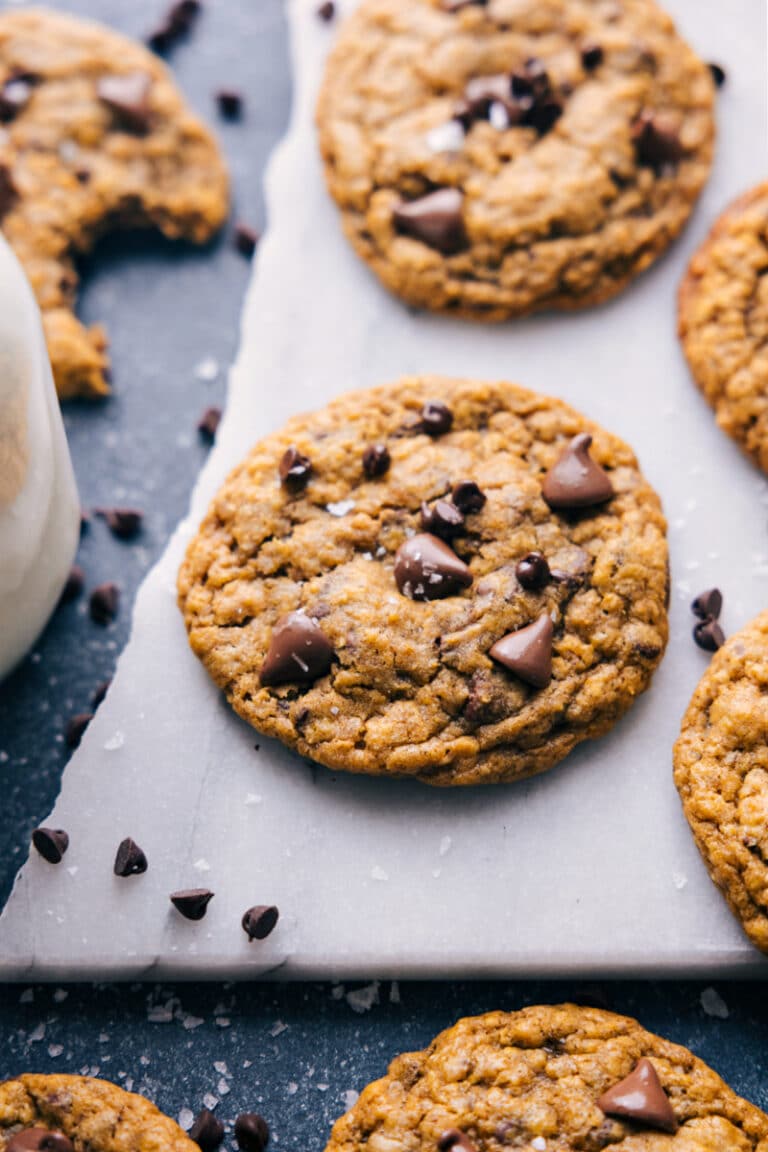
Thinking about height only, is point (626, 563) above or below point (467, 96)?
below

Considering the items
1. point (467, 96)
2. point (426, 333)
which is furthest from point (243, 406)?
point (467, 96)

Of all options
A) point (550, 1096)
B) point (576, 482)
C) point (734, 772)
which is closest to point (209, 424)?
point (576, 482)

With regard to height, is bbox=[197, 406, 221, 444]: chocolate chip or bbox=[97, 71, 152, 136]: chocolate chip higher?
bbox=[97, 71, 152, 136]: chocolate chip

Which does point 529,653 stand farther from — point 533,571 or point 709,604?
point 709,604

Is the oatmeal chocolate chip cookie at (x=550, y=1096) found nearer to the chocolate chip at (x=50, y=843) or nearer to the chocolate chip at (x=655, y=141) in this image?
the chocolate chip at (x=50, y=843)

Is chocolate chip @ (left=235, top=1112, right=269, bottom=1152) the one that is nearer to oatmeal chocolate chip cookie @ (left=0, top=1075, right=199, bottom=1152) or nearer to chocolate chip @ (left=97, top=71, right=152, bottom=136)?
oatmeal chocolate chip cookie @ (left=0, top=1075, right=199, bottom=1152)

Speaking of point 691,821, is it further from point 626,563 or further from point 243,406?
point 243,406

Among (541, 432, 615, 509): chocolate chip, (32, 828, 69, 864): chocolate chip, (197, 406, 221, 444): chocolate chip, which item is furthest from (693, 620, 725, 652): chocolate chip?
(32, 828, 69, 864): chocolate chip

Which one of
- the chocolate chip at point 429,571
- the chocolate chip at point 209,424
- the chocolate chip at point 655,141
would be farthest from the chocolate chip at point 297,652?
the chocolate chip at point 655,141
